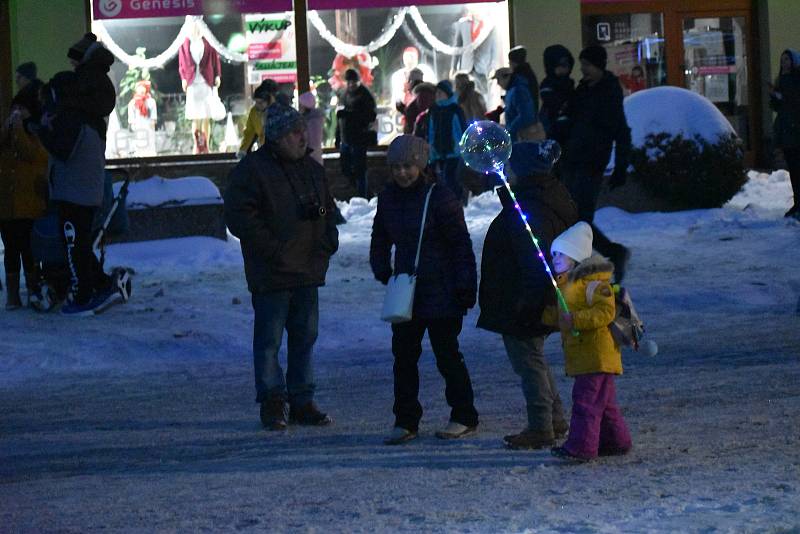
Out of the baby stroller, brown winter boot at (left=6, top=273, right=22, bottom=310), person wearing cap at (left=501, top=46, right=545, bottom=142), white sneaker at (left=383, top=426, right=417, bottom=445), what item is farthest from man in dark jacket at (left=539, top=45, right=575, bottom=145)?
white sneaker at (left=383, top=426, right=417, bottom=445)

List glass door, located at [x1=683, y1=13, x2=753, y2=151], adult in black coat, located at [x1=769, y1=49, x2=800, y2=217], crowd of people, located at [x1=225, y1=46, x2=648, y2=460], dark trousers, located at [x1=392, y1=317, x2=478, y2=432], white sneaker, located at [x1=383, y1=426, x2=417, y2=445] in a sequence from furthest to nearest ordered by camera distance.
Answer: glass door, located at [x1=683, y1=13, x2=753, y2=151], adult in black coat, located at [x1=769, y1=49, x2=800, y2=217], dark trousers, located at [x1=392, y1=317, x2=478, y2=432], white sneaker, located at [x1=383, y1=426, x2=417, y2=445], crowd of people, located at [x1=225, y1=46, x2=648, y2=460]

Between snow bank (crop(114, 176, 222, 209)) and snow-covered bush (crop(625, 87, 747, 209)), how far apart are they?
494 cm

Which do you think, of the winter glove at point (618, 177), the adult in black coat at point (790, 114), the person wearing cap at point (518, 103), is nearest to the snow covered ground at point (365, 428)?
the winter glove at point (618, 177)

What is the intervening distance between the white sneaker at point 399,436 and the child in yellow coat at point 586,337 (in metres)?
0.86

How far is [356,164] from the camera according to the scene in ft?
67.8

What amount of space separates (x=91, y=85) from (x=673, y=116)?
8521 millimetres

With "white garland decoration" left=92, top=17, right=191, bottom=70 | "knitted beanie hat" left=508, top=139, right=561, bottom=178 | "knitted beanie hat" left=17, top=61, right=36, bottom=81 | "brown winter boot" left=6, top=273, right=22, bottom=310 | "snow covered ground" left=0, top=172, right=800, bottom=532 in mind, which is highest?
"white garland decoration" left=92, top=17, right=191, bottom=70

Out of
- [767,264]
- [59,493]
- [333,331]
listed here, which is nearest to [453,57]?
[767,264]

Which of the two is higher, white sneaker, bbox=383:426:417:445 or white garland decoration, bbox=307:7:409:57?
white garland decoration, bbox=307:7:409:57

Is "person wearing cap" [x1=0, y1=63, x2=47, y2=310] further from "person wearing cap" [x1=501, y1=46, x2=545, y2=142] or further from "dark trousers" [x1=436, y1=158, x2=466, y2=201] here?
"dark trousers" [x1=436, y1=158, x2=466, y2=201]

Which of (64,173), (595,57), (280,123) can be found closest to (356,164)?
(595,57)

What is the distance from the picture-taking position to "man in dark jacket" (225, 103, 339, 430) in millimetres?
7820

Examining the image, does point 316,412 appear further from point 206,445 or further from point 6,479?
point 6,479

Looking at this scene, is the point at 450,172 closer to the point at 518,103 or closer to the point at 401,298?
the point at 518,103
